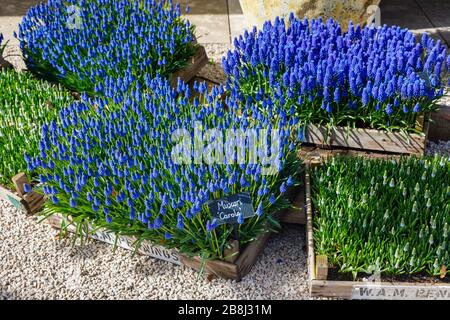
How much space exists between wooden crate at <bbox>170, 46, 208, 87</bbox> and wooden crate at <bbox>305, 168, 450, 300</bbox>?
2179 mm

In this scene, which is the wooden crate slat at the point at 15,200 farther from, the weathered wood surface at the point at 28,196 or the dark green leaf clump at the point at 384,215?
the dark green leaf clump at the point at 384,215

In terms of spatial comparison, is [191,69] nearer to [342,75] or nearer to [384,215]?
[342,75]

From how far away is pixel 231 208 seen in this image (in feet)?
8.48

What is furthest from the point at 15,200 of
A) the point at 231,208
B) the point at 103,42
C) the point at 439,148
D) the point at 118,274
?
the point at 439,148

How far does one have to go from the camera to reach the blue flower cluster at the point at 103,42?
398 centimetres

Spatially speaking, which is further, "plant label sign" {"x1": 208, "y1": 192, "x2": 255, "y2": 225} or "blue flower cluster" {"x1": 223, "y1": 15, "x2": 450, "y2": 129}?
"blue flower cluster" {"x1": 223, "y1": 15, "x2": 450, "y2": 129}

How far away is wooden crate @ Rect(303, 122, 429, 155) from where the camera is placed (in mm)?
3379

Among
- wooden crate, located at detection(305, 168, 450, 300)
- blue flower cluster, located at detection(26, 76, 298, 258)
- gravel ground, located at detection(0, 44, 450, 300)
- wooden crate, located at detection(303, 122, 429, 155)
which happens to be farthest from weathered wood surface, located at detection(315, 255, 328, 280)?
wooden crate, located at detection(303, 122, 429, 155)

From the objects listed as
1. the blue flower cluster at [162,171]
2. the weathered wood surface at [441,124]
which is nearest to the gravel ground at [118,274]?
the blue flower cluster at [162,171]

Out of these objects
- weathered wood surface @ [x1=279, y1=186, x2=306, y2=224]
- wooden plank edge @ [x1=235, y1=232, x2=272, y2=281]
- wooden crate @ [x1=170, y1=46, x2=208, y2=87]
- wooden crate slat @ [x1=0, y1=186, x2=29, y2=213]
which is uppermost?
wooden crate @ [x1=170, y1=46, x2=208, y2=87]

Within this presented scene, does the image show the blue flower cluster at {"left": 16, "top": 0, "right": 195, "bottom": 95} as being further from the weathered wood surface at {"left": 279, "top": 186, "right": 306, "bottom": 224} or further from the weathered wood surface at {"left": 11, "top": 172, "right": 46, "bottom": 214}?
the weathered wood surface at {"left": 279, "top": 186, "right": 306, "bottom": 224}

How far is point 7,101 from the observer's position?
3.87 metres

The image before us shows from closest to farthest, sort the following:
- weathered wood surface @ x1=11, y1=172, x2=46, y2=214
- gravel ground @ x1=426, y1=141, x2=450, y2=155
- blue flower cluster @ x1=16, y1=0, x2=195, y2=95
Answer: weathered wood surface @ x1=11, y1=172, x2=46, y2=214
gravel ground @ x1=426, y1=141, x2=450, y2=155
blue flower cluster @ x1=16, y1=0, x2=195, y2=95

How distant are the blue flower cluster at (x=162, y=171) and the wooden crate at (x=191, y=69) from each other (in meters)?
1.10
